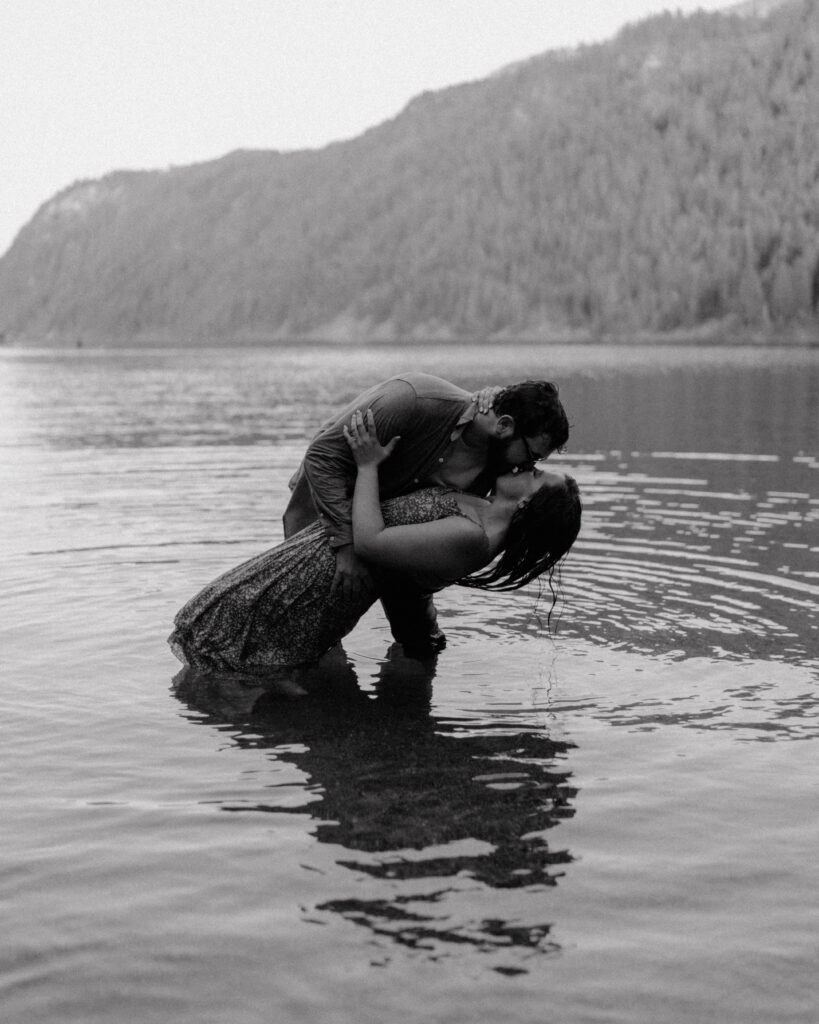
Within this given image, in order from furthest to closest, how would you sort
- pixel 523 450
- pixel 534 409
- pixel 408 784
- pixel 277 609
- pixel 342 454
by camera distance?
1. pixel 277 609
2. pixel 342 454
3. pixel 523 450
4. pixel 534 409
5. pixel 408 784

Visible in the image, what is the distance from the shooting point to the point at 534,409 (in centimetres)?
712

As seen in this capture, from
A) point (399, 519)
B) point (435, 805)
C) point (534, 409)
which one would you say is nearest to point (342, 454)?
point (399, 519)

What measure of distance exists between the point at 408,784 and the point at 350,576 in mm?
1602

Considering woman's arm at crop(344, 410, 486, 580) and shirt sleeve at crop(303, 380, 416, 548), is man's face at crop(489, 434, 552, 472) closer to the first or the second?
woman's arm at crop(344, 410, 486, 580)

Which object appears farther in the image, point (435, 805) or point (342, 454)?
point (342, 454)

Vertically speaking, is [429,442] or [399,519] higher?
[429,442]

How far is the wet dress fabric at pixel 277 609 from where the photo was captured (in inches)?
312

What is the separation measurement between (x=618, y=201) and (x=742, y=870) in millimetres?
196355

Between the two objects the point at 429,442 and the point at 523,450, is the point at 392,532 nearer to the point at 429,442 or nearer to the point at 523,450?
the point at 429,442

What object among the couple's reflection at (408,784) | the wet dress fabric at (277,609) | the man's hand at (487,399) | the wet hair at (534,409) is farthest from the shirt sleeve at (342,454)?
the couple's reflection at (408,784)

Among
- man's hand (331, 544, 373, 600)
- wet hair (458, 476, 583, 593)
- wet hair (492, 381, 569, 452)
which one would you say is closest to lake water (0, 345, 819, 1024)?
man's hand (331, 544, 373, 600)

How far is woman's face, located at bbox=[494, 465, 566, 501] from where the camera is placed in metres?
7.50

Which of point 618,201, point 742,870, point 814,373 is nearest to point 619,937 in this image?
point 742,870

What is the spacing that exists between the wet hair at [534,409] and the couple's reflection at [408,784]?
179 centimetres
